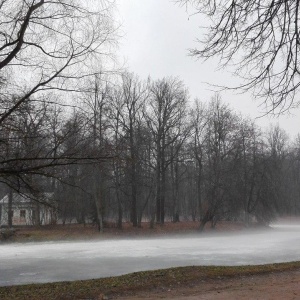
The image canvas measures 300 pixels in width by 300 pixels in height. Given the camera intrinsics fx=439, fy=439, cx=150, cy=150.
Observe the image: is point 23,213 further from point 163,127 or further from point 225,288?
point 225,288

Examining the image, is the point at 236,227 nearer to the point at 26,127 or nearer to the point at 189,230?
the point at 189,230

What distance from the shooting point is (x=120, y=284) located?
11906mm

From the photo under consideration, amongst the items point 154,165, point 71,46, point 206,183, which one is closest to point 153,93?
point 154,165

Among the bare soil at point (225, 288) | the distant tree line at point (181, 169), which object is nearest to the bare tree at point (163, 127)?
the distant tree line at point (181, 169)

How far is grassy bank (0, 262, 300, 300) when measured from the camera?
426 inches

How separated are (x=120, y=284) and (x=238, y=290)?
325cm

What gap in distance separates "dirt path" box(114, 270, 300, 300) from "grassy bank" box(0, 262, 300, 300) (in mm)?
456

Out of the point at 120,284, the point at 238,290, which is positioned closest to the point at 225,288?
the point at 238,290

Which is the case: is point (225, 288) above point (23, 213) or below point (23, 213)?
below

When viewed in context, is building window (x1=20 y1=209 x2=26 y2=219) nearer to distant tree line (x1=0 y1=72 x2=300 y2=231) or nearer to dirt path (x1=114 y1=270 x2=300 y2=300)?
distant tree line (x1=0 y1=72 x2=300 y2=231)

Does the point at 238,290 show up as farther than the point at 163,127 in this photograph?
No

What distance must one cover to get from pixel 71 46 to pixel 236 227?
43.7 m

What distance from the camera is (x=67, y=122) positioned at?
8.91 metres

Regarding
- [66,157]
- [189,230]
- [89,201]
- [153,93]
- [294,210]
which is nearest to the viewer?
[66,157]
